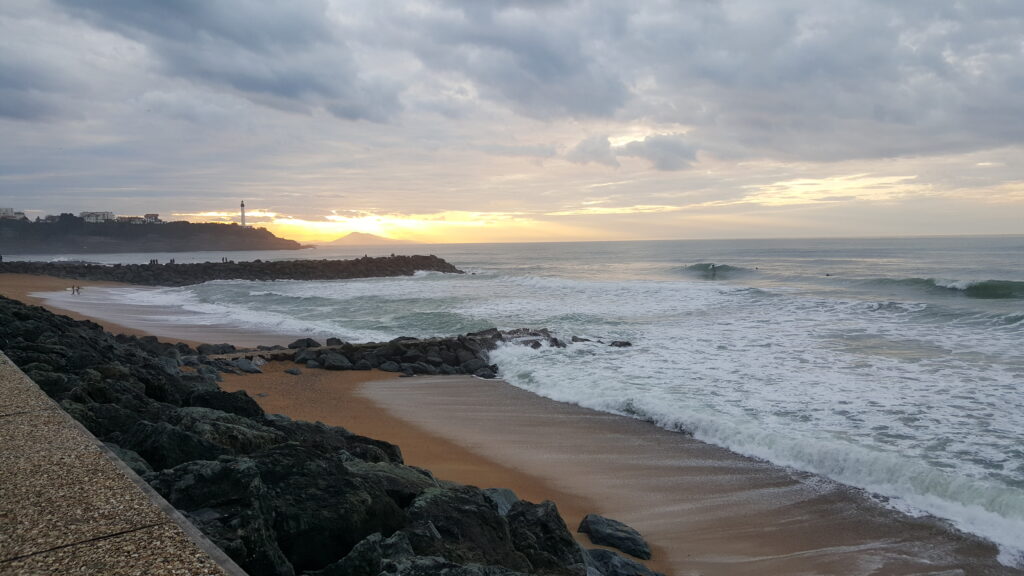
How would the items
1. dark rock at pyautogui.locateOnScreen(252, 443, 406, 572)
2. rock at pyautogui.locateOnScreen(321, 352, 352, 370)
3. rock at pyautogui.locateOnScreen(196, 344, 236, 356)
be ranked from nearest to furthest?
dark rock at pyautogui.locateOnScreen(252, 443, 406, 572) → rock at pyautogui.locateOnScreen(321, 352, 352, 370) → rock at pyautogui.locateOnScreen(196, 344, 236, 356)

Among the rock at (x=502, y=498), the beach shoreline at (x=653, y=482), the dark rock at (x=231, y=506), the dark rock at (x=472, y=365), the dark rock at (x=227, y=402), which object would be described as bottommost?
the beach shoreline at (x=653, y=482)

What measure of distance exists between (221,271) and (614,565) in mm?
48505

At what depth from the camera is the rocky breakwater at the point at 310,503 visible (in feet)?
9.86

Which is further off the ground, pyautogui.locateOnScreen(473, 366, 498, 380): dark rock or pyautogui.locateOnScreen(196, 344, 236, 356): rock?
pyautogui.locateOnScreen(196, 344, 236, 356): rock

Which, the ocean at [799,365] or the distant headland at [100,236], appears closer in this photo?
the ocean at [799,365]

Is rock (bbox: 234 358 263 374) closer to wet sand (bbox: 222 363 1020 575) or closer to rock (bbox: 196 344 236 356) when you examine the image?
wet sand (bbox: 222 363 1020 575)

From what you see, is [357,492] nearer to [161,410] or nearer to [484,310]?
[161,410]

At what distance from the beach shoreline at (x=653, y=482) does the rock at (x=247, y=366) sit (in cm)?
111

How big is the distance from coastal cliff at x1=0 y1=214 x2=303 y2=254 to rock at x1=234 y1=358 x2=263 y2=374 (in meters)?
128

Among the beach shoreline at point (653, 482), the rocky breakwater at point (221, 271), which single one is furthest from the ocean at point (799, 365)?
the rocky breakwater at point (221, 271)

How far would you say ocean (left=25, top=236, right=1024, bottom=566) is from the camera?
648 centimetres

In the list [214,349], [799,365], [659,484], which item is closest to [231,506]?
[659,484]

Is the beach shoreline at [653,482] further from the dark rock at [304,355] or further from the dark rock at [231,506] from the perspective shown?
the dark rock at [231,506]

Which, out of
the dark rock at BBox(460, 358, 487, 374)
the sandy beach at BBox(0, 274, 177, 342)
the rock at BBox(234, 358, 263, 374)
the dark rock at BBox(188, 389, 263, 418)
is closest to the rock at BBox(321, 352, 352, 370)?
the rock at BBox(234, 358, 263, 374)
